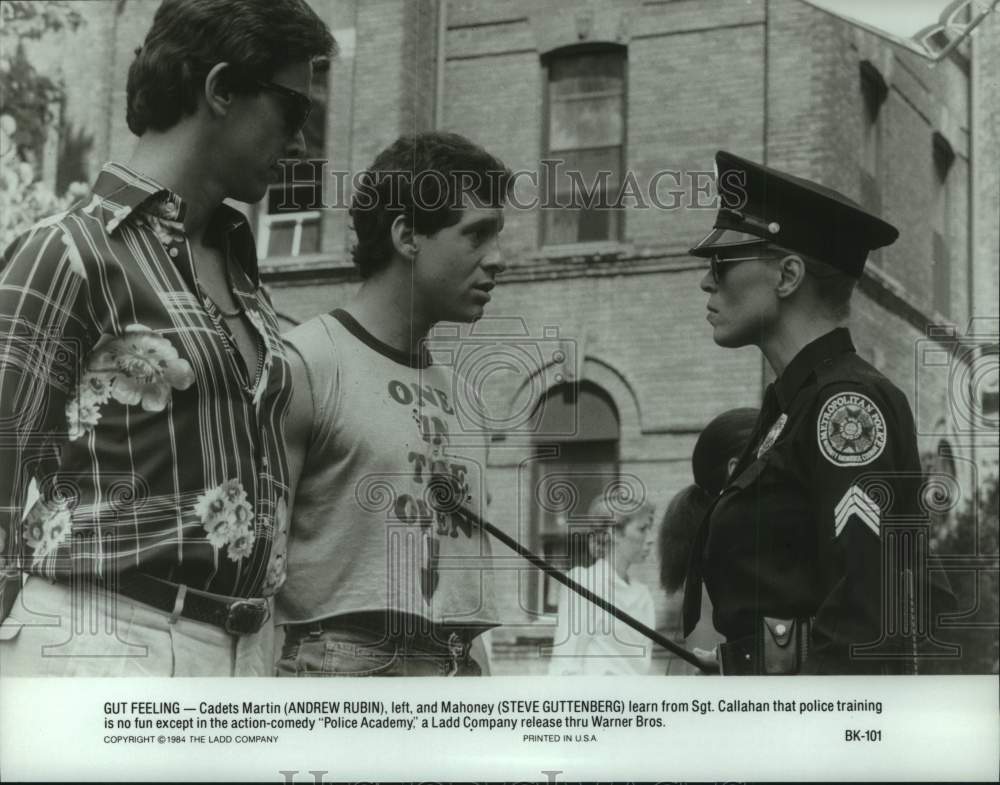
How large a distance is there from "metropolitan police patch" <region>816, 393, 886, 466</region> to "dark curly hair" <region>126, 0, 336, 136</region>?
1593 mm

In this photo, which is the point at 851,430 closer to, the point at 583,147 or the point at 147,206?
the point at 583,147

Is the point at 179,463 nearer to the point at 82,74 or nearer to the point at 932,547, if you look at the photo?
the point at 82,74

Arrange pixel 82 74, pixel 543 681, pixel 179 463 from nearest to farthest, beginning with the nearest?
pixel 179 463 < pixel 543 681 < pixel 82 74

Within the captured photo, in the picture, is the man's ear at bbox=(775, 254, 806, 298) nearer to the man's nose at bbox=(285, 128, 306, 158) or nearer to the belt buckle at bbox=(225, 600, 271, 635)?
the man's nose at bbox=(285, 128, 306, 158)

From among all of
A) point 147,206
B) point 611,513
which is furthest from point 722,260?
point 147,206

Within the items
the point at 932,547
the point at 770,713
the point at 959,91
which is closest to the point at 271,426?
the point at 770,713

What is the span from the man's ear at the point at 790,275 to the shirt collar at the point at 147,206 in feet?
4.40

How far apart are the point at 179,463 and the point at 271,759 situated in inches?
30.4

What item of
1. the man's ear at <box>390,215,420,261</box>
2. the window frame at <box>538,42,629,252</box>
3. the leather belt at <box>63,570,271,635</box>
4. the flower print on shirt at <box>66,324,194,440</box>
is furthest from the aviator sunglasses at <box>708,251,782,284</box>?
the leather belt at <box>63,570,271,635</box>

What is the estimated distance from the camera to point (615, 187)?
390cm

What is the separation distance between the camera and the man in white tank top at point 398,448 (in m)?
3.71

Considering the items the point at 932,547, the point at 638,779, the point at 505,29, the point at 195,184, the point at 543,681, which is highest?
the point at 505,29

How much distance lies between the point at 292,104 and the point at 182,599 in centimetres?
126

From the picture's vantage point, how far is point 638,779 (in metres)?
3.70
